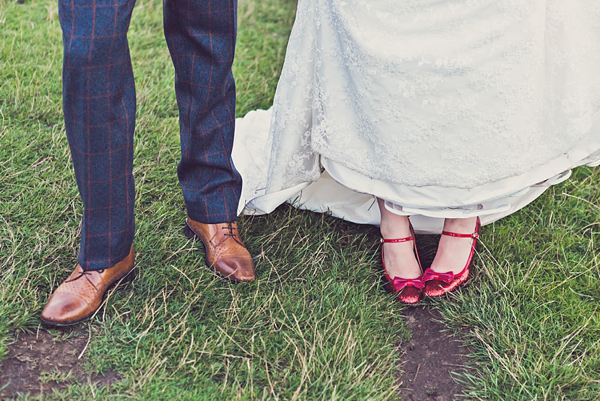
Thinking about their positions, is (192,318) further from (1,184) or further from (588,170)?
(588,170)

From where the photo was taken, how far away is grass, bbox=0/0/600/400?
1836mm

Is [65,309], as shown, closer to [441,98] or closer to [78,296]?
[78,296]

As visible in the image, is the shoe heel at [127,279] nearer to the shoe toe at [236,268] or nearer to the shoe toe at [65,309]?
the shoe toe at [65,309]

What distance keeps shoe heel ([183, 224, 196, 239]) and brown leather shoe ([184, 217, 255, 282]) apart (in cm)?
4

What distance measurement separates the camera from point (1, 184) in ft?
8.11

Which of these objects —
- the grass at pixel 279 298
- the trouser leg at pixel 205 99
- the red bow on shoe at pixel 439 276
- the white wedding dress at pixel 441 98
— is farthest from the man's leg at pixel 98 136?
the red bow on shoe at pixel 439 276

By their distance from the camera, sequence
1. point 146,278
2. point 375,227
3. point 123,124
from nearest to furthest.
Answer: point 123,124
point 146,278
point 375,227

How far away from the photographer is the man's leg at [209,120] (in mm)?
1971

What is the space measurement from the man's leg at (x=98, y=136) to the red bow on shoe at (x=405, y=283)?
87 cm

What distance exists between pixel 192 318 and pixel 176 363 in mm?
180

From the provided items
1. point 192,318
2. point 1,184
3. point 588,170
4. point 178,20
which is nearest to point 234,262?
point 192,318

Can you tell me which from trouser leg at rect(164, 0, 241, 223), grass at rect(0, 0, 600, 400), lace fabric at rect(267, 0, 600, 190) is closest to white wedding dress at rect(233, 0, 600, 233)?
lace fabric at rect(267, 0, 600, 190)

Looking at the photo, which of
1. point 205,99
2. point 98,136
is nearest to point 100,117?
point 98,136

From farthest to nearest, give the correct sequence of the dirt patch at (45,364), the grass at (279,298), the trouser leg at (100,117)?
1. the grass at (279,298)
2. the dirt patch at (45,364)
3. the trouser leg at (100,117)
